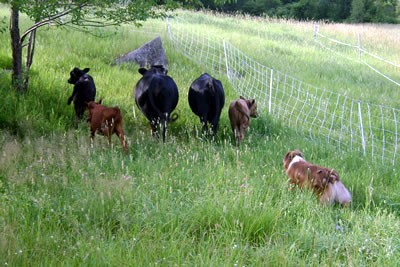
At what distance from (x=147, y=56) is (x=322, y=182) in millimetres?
7414

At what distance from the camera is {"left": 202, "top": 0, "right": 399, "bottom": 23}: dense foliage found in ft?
142

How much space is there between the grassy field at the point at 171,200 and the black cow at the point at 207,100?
0.30 m

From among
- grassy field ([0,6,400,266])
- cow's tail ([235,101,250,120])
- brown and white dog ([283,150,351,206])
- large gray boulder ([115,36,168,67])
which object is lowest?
grassy field ([0,6,400,266])

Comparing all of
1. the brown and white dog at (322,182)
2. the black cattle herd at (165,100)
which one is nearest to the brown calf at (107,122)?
the black cattle herd at (165,100)

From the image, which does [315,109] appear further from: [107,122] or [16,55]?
[16,55]

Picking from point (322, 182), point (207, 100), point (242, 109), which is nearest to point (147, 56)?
point (207, 100)

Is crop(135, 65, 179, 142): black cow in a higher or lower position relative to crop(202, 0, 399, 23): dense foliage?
lower

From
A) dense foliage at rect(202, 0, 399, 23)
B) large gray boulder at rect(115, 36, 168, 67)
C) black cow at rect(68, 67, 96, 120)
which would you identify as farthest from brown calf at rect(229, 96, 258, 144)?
dense foliage at rect(202, 0, 399, 23)

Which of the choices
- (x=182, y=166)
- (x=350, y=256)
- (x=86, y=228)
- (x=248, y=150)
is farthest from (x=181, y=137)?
(x=350, y=256)

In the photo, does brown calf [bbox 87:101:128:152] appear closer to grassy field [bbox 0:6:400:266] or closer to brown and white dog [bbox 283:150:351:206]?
grassy field [bbox 0:6:400:266]

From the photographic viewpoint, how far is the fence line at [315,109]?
282 inches

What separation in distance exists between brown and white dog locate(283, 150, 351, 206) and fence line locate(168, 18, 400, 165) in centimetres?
161

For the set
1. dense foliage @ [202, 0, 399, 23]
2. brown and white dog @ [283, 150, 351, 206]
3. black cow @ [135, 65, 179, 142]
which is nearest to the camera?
brown and white dog @ [283, 150, 351, 206]

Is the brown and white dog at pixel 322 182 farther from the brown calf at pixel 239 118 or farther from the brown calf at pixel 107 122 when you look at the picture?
the brown calf at pixel 107 122
